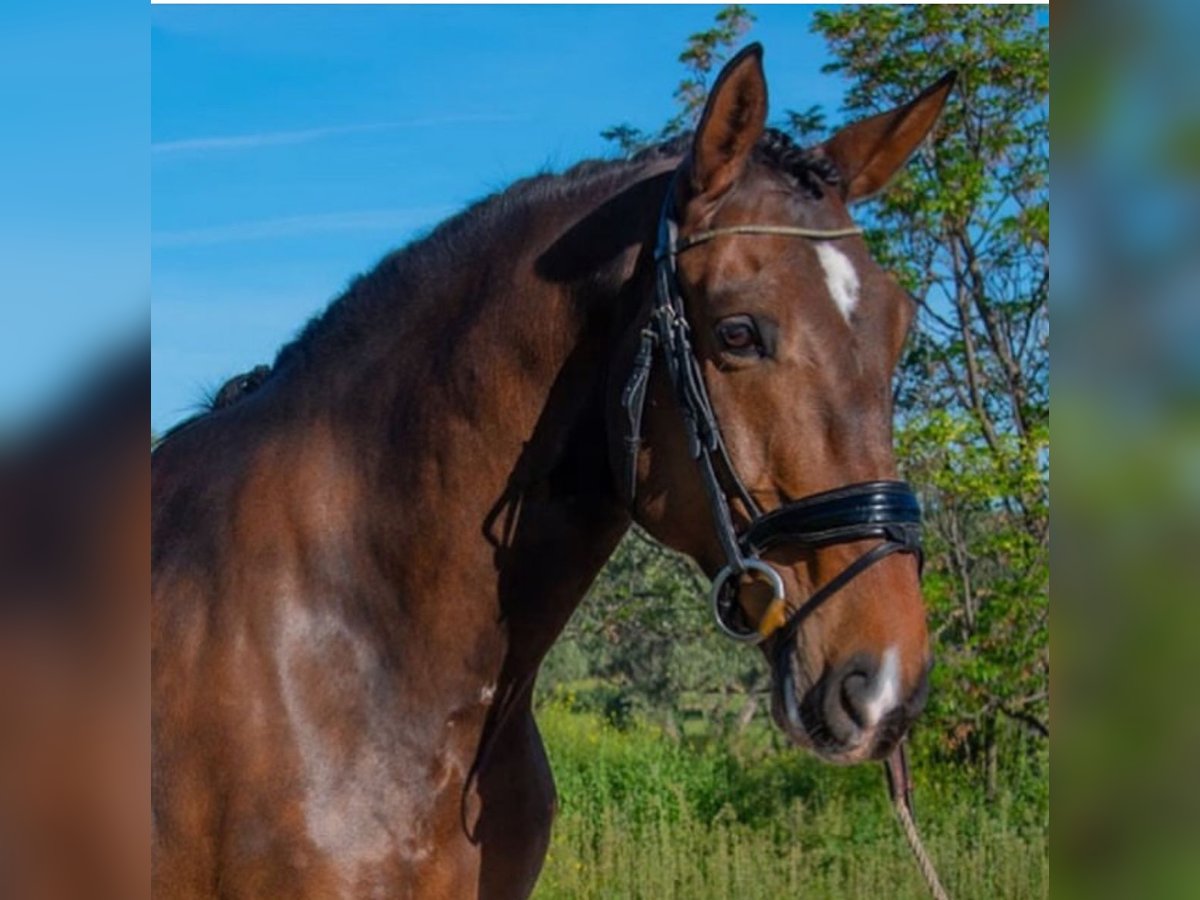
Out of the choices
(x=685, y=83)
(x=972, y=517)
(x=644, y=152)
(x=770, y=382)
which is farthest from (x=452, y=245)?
(x=685, y=83)

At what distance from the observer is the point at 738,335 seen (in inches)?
97.7

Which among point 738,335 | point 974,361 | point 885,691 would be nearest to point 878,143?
point 738,335

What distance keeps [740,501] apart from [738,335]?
30 cm

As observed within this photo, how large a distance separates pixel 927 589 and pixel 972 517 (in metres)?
0.67

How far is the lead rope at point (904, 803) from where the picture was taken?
7.55ft

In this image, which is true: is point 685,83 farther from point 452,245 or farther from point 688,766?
point 452,245

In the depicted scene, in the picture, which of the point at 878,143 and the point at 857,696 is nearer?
the point at 857,696

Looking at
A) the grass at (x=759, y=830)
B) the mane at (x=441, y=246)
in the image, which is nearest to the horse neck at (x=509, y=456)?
the mane at (x=441, y=246)

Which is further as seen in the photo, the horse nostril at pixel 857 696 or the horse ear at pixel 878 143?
the horse ear at pixel 878 143

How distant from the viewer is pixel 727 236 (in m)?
2.56

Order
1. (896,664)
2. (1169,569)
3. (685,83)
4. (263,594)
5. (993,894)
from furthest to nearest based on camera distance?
(685,83) → (993,894) → (263,594) → (896,664) → (1169,569)

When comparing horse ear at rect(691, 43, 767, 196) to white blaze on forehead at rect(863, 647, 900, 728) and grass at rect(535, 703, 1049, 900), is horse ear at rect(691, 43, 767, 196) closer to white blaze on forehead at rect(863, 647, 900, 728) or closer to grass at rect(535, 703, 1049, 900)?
white blaze on forehead at rect(863, 647, 900, 728)

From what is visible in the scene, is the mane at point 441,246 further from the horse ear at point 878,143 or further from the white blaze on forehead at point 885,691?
the white blaze on forehead at point 885,691

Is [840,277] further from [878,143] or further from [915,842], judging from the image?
[915,842]
